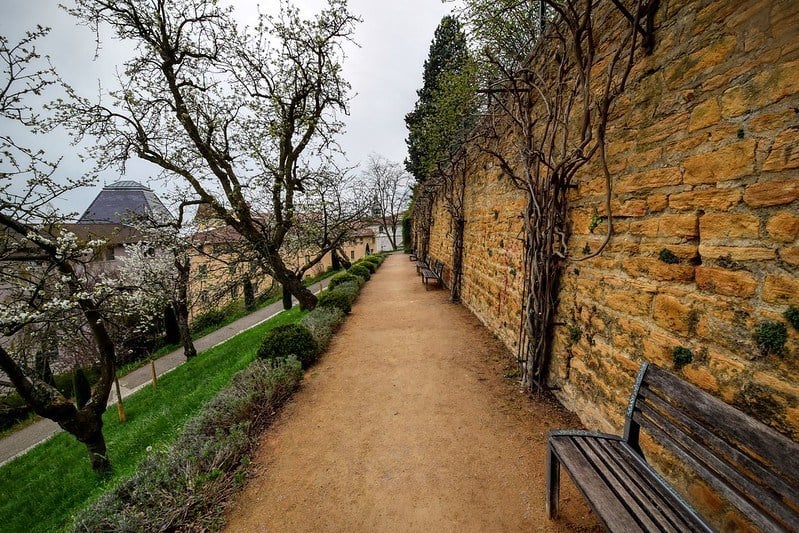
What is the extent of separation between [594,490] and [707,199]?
1.65 metres

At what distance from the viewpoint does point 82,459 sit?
6.04m

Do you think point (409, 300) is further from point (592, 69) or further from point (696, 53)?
point (696, 53)

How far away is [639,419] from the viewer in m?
1.74

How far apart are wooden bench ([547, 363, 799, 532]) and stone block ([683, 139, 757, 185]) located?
1.10m

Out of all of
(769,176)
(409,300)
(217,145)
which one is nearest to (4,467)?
(217,145)

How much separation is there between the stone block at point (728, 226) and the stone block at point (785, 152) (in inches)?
9.3

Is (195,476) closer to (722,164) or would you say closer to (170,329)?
(722,164)

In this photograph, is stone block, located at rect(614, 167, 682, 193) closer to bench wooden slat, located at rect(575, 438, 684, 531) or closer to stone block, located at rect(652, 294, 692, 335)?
stone block, located at rect(652, 294, 692, 335)

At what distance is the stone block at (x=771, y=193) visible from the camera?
4.17 feet

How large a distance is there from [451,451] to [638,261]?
210 cm

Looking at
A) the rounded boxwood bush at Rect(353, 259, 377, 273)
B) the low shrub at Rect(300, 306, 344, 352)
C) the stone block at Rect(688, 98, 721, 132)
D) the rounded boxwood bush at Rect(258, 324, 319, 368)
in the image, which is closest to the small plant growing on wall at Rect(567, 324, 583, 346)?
the stone block at Rect(688, 98, 721, 132)

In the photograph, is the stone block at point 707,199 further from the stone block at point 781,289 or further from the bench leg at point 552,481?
the bench leg at point 552,481

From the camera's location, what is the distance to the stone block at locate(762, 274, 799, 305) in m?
1.27

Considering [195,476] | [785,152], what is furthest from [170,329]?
[785,152]
